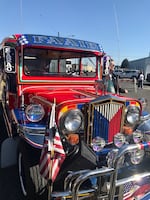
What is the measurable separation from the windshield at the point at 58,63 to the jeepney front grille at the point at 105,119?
1455mm

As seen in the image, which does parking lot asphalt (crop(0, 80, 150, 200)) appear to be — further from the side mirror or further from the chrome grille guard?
the side mirror

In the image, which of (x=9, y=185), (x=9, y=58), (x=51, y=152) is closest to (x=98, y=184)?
(x=51, y=152)

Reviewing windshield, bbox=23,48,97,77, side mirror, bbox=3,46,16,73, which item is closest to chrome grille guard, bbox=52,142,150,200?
side mirror, bbox=3,46,16,73

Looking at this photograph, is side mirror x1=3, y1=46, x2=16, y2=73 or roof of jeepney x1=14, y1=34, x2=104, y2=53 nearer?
side mirror x1=3, y1=46, x2=16, y2=73

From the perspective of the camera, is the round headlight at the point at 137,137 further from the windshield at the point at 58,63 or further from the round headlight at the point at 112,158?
the windshield at the point at 58,63

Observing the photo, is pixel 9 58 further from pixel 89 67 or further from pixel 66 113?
pixel 89 67

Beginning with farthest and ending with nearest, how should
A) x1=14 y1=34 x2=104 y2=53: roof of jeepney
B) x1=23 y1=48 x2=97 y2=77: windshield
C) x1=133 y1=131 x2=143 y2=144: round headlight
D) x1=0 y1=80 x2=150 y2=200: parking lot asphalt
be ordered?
x1=23 y1=48 x2=97 y2=77: windshield → x1=14 y1=34 x2=104 y2=53: roof of jeepney → x1=0 y1=80 x2=150 y2=200: parking lot asphalt → x1=133 y1=131 x2=143 y2=144: round headlight

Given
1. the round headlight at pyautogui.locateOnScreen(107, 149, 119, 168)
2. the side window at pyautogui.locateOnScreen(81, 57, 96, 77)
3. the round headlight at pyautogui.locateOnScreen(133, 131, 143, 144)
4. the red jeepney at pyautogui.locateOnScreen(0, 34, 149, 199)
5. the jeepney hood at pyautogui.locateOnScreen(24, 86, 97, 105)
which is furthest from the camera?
the side window at pyautogui.locateOnScreen(81, 57, 96, 77)

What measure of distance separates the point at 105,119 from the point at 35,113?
91 centimetres

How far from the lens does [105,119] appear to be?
322 centimetres

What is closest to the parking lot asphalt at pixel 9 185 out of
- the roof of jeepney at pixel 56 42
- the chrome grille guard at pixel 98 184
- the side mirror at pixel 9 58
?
the chrome grille guard at pixel 98 184

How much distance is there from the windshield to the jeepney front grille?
4.77 ft

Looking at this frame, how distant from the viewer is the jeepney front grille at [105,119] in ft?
10.3

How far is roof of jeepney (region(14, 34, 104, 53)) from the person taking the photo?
3869mm
